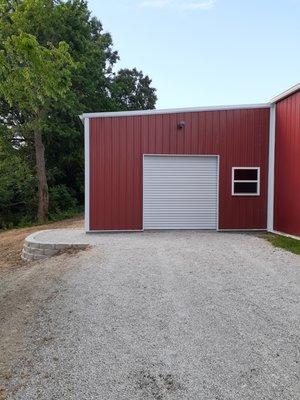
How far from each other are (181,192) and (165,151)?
4.33ft

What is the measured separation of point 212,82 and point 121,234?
10.6 meters

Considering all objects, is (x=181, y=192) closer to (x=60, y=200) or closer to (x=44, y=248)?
(x=44, y=248)

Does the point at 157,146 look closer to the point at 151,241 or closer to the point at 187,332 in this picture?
the point at 151,241

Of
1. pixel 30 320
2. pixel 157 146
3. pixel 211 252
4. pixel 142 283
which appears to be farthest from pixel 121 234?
pixel 30 320

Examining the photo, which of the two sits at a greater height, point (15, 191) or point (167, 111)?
point (167, 111)

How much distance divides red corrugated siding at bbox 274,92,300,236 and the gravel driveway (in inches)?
128

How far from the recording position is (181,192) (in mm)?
12352

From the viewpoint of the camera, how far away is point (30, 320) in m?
4.95

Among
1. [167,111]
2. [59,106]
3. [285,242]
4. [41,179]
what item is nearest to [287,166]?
[285,242]

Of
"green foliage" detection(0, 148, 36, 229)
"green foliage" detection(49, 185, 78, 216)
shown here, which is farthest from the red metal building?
"green foliage" detection(49, 185, 78, 216)

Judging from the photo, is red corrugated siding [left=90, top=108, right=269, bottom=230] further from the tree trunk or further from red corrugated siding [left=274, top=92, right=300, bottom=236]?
the tree trunk

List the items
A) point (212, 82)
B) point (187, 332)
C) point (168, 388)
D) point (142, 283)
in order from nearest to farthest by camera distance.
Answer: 1. point (168, 388)
2. point (187, 332)
3. point (142, 283)
4. point (212, 82)

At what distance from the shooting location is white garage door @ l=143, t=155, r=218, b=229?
12188mm

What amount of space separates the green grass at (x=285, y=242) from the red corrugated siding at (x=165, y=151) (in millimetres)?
1596
